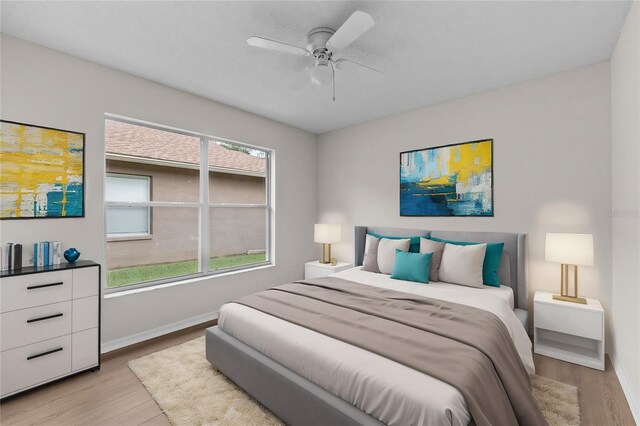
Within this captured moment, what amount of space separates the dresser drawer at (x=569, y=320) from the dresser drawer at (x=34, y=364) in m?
3.93

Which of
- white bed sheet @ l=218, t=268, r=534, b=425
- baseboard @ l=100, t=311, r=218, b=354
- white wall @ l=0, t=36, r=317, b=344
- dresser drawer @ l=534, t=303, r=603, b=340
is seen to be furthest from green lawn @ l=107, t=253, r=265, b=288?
dresser drawer @ l=534, t=303, r=603, b=340

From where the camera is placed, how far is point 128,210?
3.14 m

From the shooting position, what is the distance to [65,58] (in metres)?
2.59

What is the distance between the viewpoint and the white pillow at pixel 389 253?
341cm

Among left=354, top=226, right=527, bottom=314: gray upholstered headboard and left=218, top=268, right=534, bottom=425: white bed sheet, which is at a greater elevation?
left=354, top=226, right=527, bottom=314: gray upholstered headboard

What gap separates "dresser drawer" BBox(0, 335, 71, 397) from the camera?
2053 millimetres

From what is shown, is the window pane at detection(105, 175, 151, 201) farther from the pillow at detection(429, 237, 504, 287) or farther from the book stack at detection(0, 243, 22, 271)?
the pillow at detection(429, 237, 504, 287)

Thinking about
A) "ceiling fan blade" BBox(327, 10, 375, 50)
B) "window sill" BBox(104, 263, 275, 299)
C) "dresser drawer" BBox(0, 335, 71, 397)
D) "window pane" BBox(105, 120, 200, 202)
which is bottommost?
"dresser drawer" BBox(0, 335, 71, 397)

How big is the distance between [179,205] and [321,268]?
81.3 inches

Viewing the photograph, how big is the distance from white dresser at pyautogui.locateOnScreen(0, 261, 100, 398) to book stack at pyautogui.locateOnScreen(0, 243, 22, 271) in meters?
0.07

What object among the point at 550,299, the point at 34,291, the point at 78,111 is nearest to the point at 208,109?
the point at 78,111

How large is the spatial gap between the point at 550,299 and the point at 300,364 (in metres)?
2.40

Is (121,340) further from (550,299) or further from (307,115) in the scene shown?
(550,299)

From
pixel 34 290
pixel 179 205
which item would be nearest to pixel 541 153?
pixel 179 205
